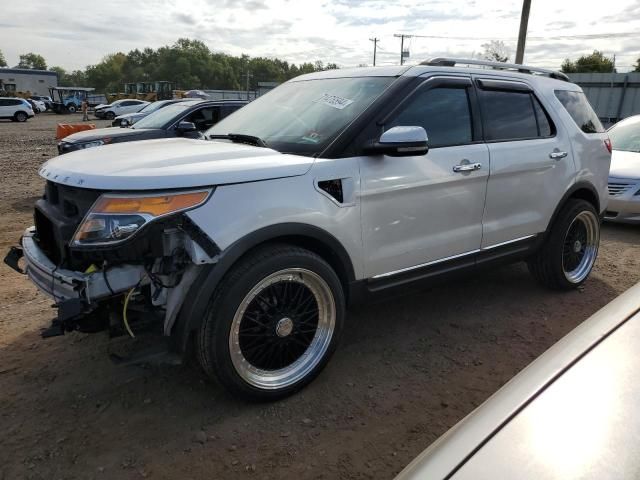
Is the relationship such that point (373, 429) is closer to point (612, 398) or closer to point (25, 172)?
point (612, 398)

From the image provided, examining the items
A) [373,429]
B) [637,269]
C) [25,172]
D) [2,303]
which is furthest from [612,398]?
[25,172]

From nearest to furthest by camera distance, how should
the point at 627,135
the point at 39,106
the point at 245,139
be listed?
the point at 245,139 → the point at 627,135 → the point at 39,106

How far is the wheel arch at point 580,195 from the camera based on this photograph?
440 centimetres

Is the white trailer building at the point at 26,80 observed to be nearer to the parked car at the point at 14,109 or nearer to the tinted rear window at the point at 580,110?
the parked car at the point at 14,109

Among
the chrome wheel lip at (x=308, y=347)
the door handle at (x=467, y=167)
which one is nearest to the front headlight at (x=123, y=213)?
the chrome wheel lip at (x=308, y=347)

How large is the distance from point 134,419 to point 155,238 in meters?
1.04

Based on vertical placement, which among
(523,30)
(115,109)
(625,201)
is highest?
(523,30)

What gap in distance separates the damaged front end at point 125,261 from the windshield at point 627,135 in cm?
820

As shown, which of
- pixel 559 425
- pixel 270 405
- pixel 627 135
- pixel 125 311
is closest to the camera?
pixel 559 425

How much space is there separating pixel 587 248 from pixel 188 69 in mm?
118645

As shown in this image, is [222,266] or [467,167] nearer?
[222,266]

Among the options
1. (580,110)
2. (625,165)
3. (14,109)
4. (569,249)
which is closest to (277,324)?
(569,249)

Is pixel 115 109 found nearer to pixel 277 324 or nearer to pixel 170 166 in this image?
pixel 170 166

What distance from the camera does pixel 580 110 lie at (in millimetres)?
4715
